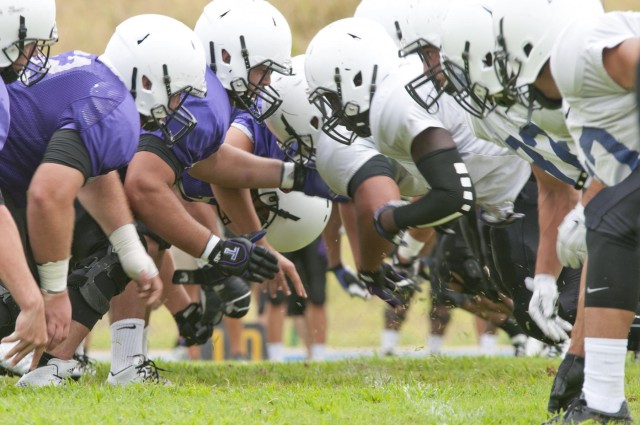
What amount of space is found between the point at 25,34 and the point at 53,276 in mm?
994

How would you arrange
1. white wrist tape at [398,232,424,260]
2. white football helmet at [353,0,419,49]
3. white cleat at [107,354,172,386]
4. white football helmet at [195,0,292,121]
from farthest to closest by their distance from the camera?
white wrist tape at [398,232,424,260], white football helmet at [353,0,419,49], white football helmet at [195,0,292,121], white cleat at [107,354,172,386]

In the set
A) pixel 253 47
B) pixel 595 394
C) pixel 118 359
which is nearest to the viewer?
pixel 595 394

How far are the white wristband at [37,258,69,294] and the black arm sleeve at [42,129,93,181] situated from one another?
369 millimetres

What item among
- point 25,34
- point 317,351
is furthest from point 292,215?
point 317,351

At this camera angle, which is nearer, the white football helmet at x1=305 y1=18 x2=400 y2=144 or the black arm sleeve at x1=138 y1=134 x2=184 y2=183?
the black arm sleeve at x1=138 y1=134 x2=184 y2=183

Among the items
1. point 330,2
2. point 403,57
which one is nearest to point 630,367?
point 403,57

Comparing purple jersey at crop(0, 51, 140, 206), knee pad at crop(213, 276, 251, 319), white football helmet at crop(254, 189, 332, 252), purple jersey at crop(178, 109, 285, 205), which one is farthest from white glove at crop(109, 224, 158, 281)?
white football helmet at crop(254, 189, 332, 252)

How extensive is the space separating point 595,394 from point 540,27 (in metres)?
1.40

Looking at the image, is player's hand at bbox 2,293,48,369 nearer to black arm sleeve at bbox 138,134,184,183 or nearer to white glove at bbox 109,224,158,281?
white glove at bbox 109,224,158,281

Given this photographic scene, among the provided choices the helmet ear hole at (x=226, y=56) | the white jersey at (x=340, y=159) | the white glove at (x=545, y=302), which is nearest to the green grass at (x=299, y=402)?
the white glove at (x=545, y=302)

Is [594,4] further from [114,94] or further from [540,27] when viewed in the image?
[114,94]

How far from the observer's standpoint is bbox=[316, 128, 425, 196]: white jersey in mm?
5676

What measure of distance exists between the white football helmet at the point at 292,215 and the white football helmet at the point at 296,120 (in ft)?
1.22

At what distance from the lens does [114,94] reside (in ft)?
14.8
